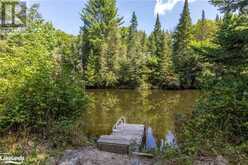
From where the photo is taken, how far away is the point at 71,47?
22.0m

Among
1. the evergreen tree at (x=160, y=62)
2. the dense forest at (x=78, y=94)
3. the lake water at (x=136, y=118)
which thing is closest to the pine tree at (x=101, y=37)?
the evergreen tree at (x=160, y=62)

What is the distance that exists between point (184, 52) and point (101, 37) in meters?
8.41

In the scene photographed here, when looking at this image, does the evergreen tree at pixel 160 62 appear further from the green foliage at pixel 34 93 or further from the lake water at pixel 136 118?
the green foliage at pixel 34 93

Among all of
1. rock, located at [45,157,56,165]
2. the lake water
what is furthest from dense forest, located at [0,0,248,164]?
the lake water

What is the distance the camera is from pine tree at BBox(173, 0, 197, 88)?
1995 centimetres

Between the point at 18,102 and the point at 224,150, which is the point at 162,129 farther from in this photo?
the point at 18,102

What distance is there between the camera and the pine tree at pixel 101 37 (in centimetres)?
2078

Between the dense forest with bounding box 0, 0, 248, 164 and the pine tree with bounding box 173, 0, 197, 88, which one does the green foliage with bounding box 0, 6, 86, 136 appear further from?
the pine tree with bounding box 173, 0, 197, 88

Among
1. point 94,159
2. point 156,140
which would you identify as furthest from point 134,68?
point 94,159

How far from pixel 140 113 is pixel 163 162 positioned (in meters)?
7.83

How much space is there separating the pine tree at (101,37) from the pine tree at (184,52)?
5.70 metres

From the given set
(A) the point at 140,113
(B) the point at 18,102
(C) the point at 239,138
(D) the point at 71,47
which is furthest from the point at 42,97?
(D) the point at 71,47

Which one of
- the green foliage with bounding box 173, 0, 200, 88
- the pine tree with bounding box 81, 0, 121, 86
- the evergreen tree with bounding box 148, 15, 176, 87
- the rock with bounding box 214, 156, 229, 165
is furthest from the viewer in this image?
the pine tree with bounding box 81, 0, 121, 86

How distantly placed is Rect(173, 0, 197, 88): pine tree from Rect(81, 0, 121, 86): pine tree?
5704mm
